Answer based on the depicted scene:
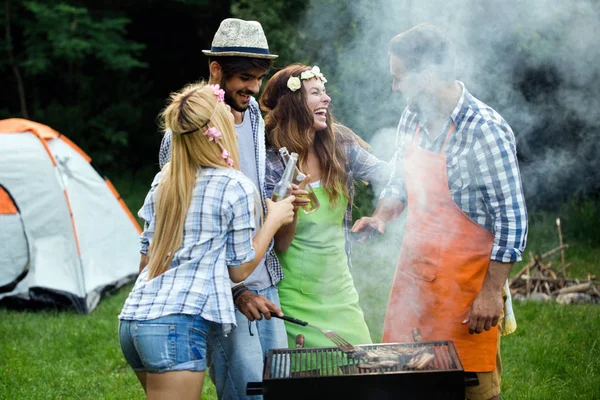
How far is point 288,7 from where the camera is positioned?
27.9 ft

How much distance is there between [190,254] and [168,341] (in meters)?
0.30

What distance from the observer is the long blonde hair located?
7.69ft

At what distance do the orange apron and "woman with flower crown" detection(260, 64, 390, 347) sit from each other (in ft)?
0.91

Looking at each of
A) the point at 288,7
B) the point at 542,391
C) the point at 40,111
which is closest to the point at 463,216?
the point at 542,391

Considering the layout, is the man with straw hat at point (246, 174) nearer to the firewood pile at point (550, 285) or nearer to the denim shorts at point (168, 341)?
the denim shorts at point (168, 341)

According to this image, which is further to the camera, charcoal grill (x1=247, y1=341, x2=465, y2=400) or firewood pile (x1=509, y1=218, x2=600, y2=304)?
firewood pile (x1=509, y1=218, x2=600, y2=304)

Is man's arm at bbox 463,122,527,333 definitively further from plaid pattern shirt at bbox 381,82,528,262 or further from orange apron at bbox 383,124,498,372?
orange apron at bbox 383,124,498,372

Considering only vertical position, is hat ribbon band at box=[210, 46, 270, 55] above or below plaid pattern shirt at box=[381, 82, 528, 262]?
above

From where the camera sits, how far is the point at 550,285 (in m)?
5.98

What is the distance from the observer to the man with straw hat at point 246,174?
2727 mm

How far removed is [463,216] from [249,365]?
1.08 meters

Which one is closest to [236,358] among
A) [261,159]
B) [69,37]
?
[261,159]

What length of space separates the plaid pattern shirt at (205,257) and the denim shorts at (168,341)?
32 millimetres

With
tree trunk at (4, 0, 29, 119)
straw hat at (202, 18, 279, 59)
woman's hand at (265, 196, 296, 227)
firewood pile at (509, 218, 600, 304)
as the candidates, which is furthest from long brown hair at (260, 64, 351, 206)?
tree trunk at (4, 0, 29, 119)
